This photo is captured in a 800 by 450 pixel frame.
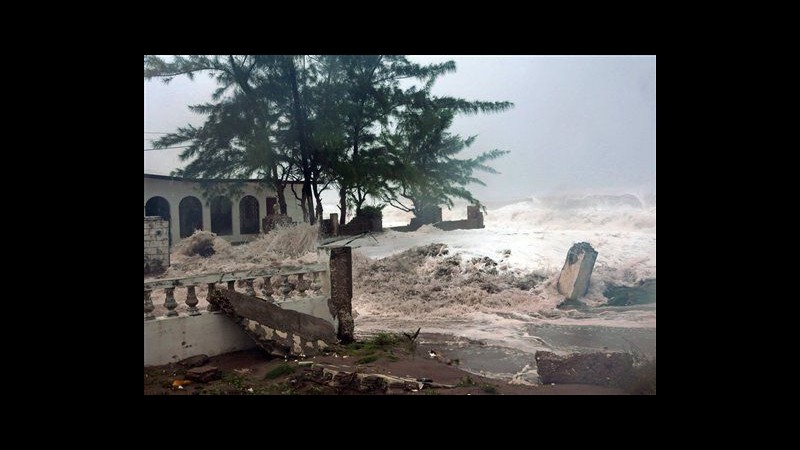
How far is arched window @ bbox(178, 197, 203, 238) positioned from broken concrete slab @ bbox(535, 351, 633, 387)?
340cm

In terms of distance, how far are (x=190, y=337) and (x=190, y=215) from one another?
67.3 inches

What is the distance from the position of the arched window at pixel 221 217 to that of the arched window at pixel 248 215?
12 centimetres

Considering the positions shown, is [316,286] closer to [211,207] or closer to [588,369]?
[211,207]

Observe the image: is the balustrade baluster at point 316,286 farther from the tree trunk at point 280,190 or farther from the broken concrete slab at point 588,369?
the broken concrete slab at point 588,369

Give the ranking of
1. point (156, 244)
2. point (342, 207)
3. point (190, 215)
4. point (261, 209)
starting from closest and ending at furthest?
point (156, 244)
point (190, 215)
point (261, 209)
point (342, 207)

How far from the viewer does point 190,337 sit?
3131 mm

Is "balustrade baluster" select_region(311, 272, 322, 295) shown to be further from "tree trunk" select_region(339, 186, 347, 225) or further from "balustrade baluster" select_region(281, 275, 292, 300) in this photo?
"tree trunk" select_region(339, 186, 347, 225)

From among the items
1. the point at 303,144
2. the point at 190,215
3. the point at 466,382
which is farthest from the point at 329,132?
the point at 466,382

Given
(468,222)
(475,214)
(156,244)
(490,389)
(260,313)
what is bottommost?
(490,389)

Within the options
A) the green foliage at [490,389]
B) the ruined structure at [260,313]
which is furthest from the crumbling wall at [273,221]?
the green foliage at [490,389]

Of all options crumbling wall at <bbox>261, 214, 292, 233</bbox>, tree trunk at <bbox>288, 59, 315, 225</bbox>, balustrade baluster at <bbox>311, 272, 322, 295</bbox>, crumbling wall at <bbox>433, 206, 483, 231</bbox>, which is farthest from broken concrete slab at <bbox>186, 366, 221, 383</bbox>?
crumbling wall at <bbox>433, 206, 483, 231</bbox>

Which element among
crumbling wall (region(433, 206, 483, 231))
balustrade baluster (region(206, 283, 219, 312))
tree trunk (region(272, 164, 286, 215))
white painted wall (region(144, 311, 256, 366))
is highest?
Result: tree trunk (region(272, 164, 286, 215))

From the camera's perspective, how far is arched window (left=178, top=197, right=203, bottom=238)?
14.3 feet

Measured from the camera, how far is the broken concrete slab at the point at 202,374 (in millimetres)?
2813
